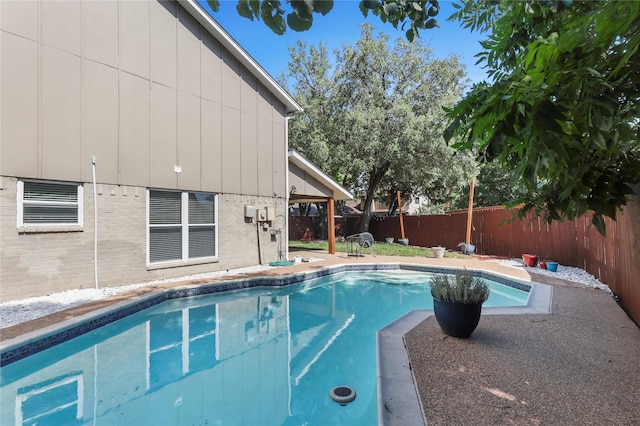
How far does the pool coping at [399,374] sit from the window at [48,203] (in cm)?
669

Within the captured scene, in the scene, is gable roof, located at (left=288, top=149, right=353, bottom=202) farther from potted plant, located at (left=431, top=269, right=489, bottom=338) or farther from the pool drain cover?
the pool drain cover

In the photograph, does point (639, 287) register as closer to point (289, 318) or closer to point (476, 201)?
point (289, 318)

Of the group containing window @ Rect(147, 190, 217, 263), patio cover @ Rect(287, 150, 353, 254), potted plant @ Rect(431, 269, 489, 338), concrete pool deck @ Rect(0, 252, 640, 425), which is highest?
patio cover @ Rect(287, 150, 353, 254)

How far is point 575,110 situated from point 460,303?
9.99 feet

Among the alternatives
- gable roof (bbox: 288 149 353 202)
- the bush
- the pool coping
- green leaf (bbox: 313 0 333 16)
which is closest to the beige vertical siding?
gable roof (bbox: 288 149 353 202)

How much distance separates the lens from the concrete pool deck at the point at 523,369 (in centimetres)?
258

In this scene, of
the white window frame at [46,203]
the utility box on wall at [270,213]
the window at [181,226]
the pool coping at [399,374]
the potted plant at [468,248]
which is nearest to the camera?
the pool coping at [399,374]

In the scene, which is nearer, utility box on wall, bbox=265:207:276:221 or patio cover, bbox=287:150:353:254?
utility box on wall, bbox=265:207:276:221

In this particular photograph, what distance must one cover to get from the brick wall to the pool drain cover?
243 inches

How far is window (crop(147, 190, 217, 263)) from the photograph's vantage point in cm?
823

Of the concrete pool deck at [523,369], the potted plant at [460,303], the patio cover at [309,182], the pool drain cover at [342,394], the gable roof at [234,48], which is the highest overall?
the gable roof at [234,48]

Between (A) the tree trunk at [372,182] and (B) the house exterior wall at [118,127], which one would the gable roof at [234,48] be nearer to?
(B) the house exterior wall at [118,127]

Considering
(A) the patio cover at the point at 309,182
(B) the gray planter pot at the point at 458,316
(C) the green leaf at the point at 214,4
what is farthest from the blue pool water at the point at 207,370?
(A) the patio cover at the point at 309,182

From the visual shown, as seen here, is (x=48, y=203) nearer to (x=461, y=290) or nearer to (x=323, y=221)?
(x=461, y=290)
